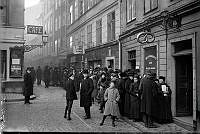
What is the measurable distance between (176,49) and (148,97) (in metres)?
2.20

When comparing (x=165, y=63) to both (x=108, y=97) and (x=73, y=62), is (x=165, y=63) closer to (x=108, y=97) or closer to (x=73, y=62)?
(x=108, y=97)

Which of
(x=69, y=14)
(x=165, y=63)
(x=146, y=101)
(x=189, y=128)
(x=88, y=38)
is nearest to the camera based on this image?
(x=189, y=128)

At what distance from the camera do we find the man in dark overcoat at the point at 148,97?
337 inches

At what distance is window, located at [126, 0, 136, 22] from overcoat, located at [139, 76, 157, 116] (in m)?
6.30

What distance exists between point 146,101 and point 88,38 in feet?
50.5

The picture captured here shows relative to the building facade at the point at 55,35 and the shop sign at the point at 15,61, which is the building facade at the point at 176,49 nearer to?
the shop sign at the point at 15,61

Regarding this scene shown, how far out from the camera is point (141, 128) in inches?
334

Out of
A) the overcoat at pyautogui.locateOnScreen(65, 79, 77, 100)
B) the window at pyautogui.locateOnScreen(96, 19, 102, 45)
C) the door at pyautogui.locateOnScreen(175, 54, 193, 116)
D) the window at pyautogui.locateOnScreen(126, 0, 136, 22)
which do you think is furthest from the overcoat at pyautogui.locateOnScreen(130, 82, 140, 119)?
the window at pyautogui.locateOnScreen(96, 19, 102, 45)

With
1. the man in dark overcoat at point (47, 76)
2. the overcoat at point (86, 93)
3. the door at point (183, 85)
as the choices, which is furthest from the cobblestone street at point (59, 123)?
the man in dark overcoat at point (47, 76)

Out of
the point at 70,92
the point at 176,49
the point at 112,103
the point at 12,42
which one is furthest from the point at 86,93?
the point at 12,42

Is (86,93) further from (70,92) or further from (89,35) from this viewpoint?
(89,35)

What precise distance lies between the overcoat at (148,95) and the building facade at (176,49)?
1176 millimetres

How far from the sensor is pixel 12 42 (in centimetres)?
1741

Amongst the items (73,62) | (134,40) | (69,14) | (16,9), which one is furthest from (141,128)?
(69,14)
